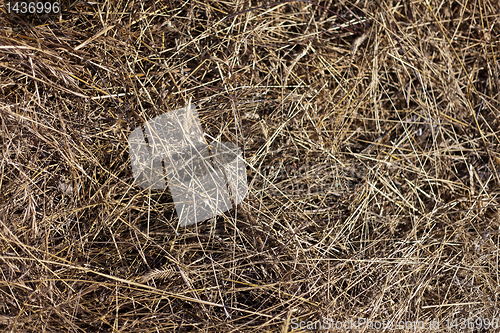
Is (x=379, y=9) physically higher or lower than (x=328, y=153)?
higher

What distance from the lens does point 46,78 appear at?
57.7 inches

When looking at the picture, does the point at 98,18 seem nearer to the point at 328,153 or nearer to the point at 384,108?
the point at 328,153

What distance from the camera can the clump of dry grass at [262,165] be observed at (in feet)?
4.83

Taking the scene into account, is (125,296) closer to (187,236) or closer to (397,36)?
(187,236)

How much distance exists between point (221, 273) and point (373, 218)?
827 millimetres

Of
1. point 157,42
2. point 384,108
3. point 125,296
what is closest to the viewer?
point 125,296

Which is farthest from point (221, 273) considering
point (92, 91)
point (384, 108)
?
point (384, 108)

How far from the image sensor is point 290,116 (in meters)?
1.60

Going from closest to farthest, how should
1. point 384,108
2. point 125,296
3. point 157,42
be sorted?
point 125,296, point 157,42, point 384,108

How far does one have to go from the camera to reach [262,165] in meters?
1.61

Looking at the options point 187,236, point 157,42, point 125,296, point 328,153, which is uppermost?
point 157,42

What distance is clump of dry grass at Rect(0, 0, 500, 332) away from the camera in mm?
1474

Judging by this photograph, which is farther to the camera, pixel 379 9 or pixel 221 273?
pixel 379 9

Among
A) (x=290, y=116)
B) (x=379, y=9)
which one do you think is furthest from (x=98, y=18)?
(x=379, y=9)
